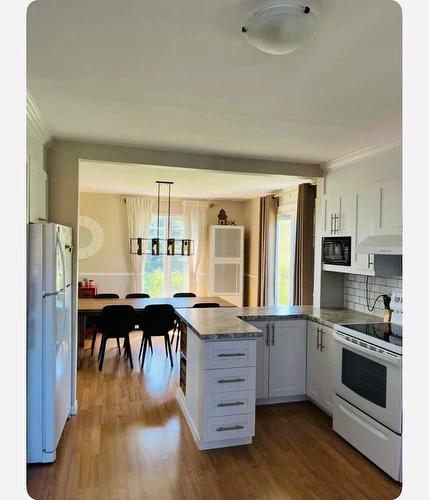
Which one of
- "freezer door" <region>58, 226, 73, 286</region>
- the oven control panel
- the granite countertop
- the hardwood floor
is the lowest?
the hardwood floor

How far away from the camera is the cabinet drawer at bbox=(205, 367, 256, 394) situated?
2.69 m

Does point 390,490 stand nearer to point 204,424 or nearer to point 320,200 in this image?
point 204,424

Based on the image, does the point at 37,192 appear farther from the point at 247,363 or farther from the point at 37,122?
the point at 247,363

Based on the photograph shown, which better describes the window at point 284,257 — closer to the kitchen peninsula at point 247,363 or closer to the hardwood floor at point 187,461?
the kitchen peninsula at point 247,363

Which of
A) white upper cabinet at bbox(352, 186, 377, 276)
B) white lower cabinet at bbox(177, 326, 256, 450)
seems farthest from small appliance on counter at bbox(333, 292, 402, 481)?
white lower cabinet at bbox(177, 326, 256, 450)

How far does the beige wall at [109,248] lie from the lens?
6.79 meters

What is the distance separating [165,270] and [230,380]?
465 centimetres

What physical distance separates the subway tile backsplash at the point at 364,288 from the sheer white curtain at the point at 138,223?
161 inches

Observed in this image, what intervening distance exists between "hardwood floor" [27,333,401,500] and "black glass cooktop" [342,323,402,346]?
2.96 ft

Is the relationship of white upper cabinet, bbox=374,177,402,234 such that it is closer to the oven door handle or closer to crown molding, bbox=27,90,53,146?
the oven door handle

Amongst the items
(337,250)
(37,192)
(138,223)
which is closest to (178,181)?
(138,223)

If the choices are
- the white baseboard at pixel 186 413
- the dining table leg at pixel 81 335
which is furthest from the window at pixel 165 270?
the white baseboard at pixel 186 413

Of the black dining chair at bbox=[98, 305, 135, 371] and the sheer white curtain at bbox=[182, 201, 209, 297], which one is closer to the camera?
the black dining chair at bbox=[98, 305, 135, 371]

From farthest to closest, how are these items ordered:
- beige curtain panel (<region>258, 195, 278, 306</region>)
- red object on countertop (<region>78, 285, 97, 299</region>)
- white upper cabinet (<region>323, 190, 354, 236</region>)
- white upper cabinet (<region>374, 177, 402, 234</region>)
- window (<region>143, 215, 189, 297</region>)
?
window (<region>143, 215, 189, 297</region>) → beige curtain panel (<region>258, 195, 278, 306</region>) → red object on countertop (<region>78, 285, 97, 299</region>) → white upper cabinet (<region>323, 190, 354, 236</region>) → white upper cabinet (<region>374, 177, 402, 234</region>)
